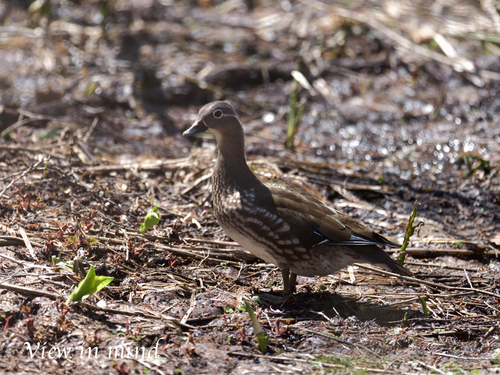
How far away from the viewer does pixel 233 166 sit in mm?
4219

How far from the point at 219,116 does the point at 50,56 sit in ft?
15.1

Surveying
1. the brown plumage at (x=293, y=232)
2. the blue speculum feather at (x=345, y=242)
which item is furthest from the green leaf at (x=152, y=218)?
the blue speculum feather at (x=345, y=242)

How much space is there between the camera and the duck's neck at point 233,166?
13.6 feet

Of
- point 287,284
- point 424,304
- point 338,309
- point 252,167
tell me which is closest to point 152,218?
point 287,284

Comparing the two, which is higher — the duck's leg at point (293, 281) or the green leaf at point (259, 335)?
the green leaf at point (259, 335)

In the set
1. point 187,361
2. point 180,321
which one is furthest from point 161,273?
point 187,361

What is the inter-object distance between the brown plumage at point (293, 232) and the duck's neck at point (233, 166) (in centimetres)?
1

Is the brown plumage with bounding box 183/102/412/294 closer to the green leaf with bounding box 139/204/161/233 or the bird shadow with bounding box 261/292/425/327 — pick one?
the bird shadow with bounding box 261/292/425/327

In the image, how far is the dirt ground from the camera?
328cm

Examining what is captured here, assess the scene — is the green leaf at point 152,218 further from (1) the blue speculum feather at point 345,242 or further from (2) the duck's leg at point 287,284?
(1) the blue speculum feather at point 345,242

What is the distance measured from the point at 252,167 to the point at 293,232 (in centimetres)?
184

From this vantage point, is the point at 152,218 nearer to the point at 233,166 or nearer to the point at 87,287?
the point at 233,166

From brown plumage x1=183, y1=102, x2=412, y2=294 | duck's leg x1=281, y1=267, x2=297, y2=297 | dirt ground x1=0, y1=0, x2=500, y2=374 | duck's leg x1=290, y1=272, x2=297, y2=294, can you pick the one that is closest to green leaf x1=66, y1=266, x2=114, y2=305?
dirt ground x1=0, y1=0, x2=500, y2=374

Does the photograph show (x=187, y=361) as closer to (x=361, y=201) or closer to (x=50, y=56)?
(x=361, y=201)
